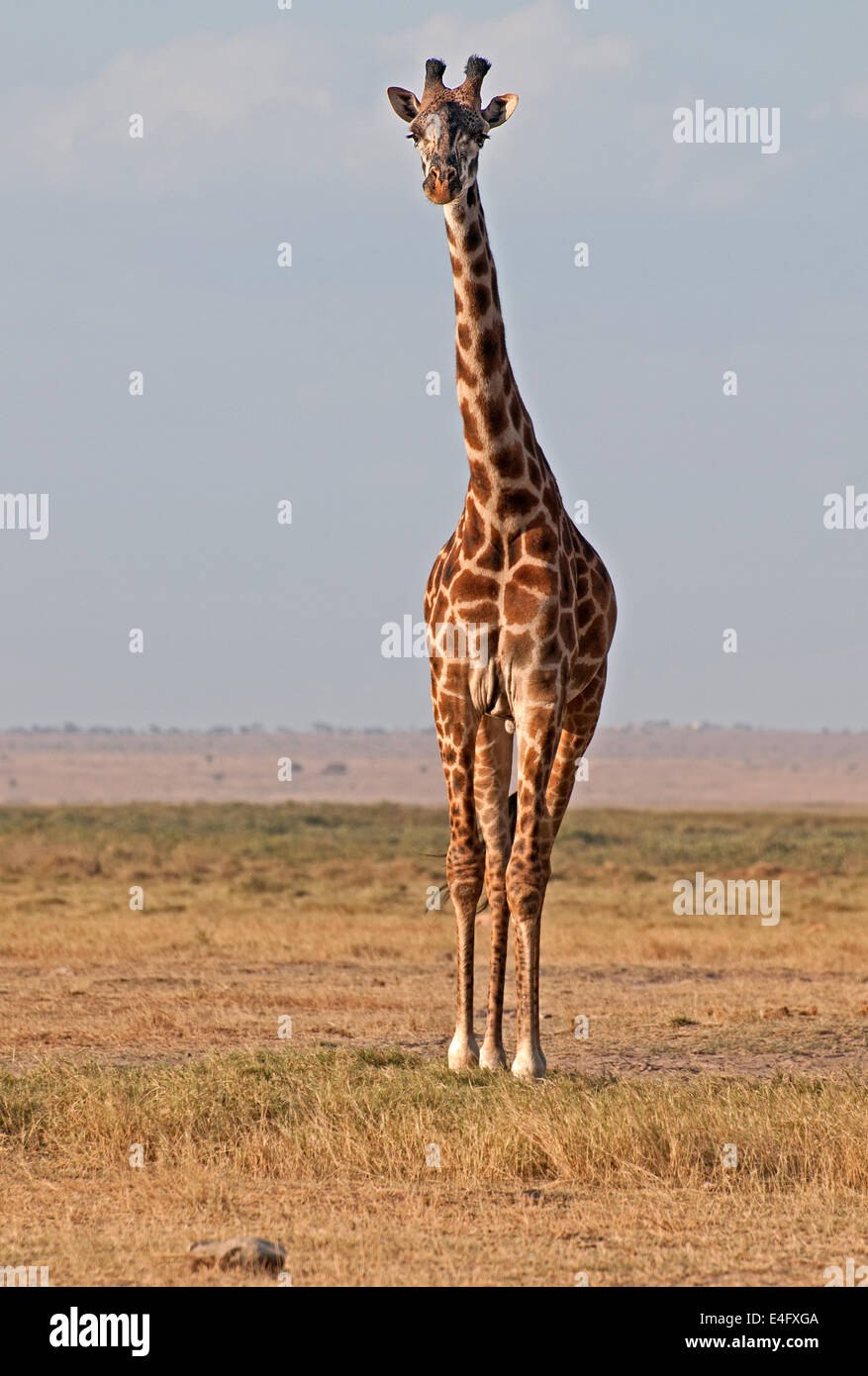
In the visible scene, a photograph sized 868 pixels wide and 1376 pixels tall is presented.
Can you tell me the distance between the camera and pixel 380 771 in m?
166

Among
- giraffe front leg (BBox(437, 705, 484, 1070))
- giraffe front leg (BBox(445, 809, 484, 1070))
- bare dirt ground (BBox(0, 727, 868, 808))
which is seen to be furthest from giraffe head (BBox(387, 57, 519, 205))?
bare dirt ground (BBox(0, 727, 868, 808))

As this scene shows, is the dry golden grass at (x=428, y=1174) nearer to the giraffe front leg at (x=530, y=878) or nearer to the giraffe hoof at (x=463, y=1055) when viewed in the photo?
the giraffe hoof at (x=463, y=1055)

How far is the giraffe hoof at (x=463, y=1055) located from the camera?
10.2 m

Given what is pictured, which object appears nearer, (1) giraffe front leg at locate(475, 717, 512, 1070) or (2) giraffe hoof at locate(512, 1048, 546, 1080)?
(2) giraffe hoof at locate(512, 1048, 546, 1080)

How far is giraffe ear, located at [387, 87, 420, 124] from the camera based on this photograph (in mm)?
10109

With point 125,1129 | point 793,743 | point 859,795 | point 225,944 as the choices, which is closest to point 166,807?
point 225,944

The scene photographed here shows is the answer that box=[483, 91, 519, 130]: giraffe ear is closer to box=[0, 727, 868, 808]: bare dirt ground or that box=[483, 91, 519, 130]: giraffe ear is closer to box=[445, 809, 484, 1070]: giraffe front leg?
box=[445, 809, 484, 1070]: giraffe front leg

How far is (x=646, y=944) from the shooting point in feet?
66.9

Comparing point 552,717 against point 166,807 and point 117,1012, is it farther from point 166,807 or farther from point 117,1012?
point 166,807

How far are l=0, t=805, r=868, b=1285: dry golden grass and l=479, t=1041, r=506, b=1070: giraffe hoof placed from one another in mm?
268

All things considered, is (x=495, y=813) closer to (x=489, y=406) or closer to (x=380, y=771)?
(x=489, y=406)

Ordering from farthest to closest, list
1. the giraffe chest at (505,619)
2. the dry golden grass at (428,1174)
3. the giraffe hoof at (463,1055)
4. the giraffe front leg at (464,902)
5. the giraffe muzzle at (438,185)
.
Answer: the giraffe front leg at (464,902), the giraffe hoof at (463,1055), the giraffe chest at (505,619), the giraffe muzzle at (438,185), the dry golden grass at (428,1174)

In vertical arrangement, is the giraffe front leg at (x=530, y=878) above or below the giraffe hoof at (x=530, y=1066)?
above
